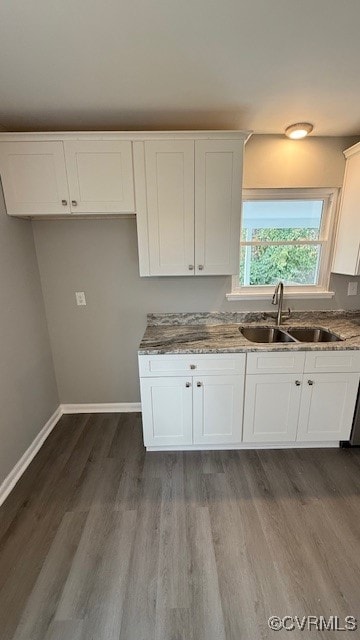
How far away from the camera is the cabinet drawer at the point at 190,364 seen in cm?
181

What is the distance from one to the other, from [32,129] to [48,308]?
4.47ft

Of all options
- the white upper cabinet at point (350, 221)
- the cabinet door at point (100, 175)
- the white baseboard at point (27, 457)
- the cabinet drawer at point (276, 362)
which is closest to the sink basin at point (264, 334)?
the cabinet drawer at point (276, 362)

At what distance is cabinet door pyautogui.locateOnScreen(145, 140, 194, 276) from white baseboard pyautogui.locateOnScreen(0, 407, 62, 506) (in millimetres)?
1678

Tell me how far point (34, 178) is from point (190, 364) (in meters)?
1.68

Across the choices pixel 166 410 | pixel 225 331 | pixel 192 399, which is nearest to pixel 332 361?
pixel 225 331

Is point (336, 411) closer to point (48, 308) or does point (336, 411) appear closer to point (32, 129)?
point (48, 308)

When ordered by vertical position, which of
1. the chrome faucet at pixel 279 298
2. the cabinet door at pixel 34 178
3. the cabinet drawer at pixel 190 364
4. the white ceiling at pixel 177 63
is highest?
the white ceiling at pixel 177 63

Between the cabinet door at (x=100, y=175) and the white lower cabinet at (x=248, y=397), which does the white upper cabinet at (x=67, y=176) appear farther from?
the white lower cabinet at (x=248, y=397)

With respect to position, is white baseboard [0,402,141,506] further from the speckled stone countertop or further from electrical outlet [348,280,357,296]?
electrical outlet [348,280,357,296]

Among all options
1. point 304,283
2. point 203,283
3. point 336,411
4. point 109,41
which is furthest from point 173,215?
point 336,411

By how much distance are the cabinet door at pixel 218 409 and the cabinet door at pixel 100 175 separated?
4.57 feet

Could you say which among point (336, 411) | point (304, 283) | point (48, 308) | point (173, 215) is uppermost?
point (173, 215)

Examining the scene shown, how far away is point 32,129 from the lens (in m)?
1.87

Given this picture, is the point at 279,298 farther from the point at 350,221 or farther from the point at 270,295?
the point at 350,221
